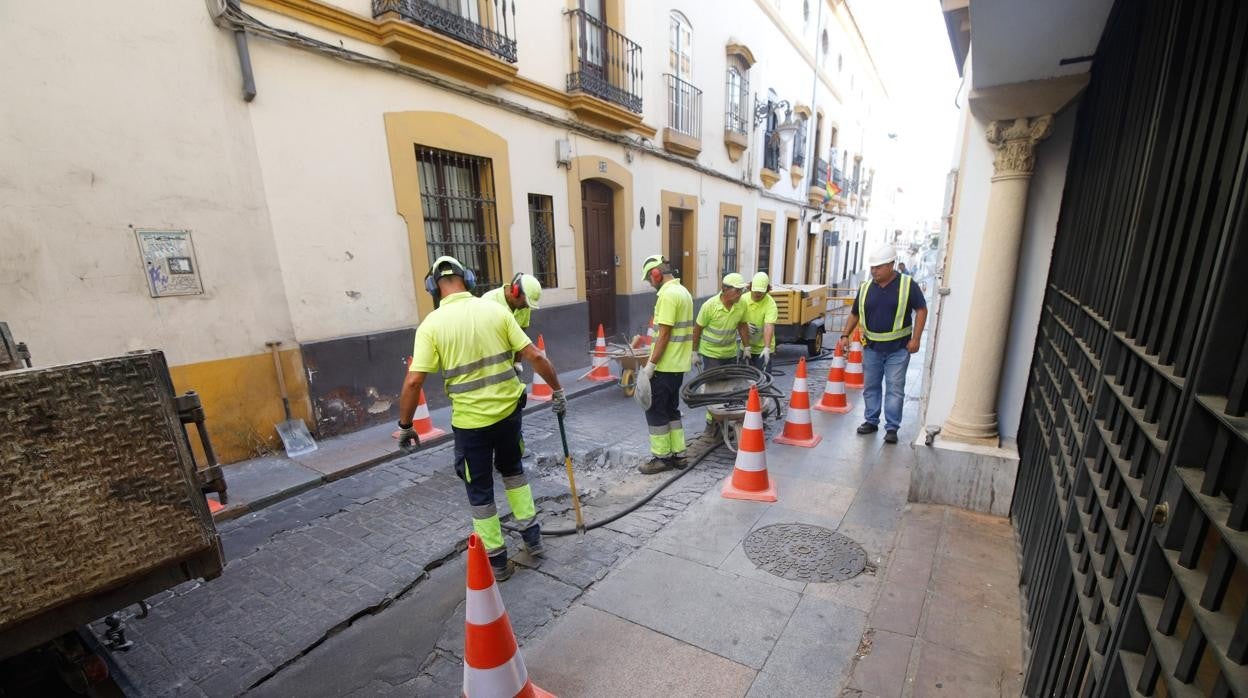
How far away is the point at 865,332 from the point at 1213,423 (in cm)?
432

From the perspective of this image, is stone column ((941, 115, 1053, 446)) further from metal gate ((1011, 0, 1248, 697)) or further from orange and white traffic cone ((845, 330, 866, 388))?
orange and white traffic cone ((845, 330, 866, 388))

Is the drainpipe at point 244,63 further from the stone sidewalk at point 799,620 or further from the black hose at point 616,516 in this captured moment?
the stone sidewalk at point 799,620

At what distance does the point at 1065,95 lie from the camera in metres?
2.89

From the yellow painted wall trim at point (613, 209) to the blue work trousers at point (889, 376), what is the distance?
4.88 m

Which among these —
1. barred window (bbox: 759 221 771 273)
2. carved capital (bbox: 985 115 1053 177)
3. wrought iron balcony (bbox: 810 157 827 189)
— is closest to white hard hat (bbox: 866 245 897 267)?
carved capital (bbox: 985 115 1053 177)

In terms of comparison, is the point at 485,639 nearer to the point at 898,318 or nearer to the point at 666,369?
the point at 666,369

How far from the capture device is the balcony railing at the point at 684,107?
1063 cm

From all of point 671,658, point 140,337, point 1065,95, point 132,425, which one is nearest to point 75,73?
point 140,337

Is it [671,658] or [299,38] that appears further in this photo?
[299,38]

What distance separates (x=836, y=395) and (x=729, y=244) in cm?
832

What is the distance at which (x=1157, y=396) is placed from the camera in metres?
1.30

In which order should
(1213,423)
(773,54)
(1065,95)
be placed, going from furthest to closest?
1. (773,54)
2. (1065,95)
3. (1213,423)

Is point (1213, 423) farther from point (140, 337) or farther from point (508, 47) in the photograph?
point (508, 47)

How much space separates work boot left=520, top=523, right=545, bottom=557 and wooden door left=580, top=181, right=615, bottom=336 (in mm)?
Answer: 6077
